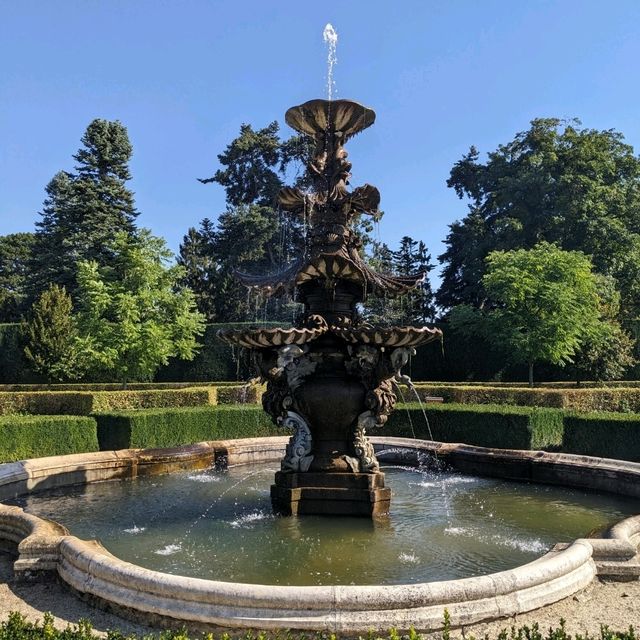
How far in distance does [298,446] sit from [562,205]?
28717 millimetres

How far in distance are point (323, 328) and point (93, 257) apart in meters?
30.2

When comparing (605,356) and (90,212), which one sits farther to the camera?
(90,212)

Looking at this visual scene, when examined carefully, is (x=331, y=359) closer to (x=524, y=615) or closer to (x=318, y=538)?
(x=318, y=538)

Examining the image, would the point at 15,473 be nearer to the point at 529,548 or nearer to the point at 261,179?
the point at 529,548

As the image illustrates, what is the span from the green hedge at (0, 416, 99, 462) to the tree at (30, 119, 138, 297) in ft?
76.7

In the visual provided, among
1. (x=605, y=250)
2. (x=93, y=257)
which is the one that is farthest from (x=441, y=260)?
(x=93, y=257)

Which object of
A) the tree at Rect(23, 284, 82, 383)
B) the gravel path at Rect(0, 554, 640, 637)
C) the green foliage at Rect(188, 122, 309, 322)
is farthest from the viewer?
the green foliage at Rect(188, 122, 309, 322)

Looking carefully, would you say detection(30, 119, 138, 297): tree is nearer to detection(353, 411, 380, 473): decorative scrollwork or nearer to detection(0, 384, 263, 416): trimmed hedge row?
detection(0, 384, 263, 416): trimmed hedge row

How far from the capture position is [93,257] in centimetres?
3522

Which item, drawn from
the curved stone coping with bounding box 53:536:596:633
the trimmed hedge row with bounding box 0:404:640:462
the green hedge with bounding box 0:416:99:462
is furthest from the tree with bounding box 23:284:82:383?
the curved stone coping with bounding box 53:536:596:633

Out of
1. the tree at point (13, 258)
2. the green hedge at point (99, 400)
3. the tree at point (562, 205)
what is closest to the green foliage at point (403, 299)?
the tree at point (562, 205)

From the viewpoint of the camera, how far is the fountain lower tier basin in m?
4.32

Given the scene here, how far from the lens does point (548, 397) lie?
18594mm

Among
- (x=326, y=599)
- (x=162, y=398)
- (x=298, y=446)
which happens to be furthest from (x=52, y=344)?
(x=326, y=599)
